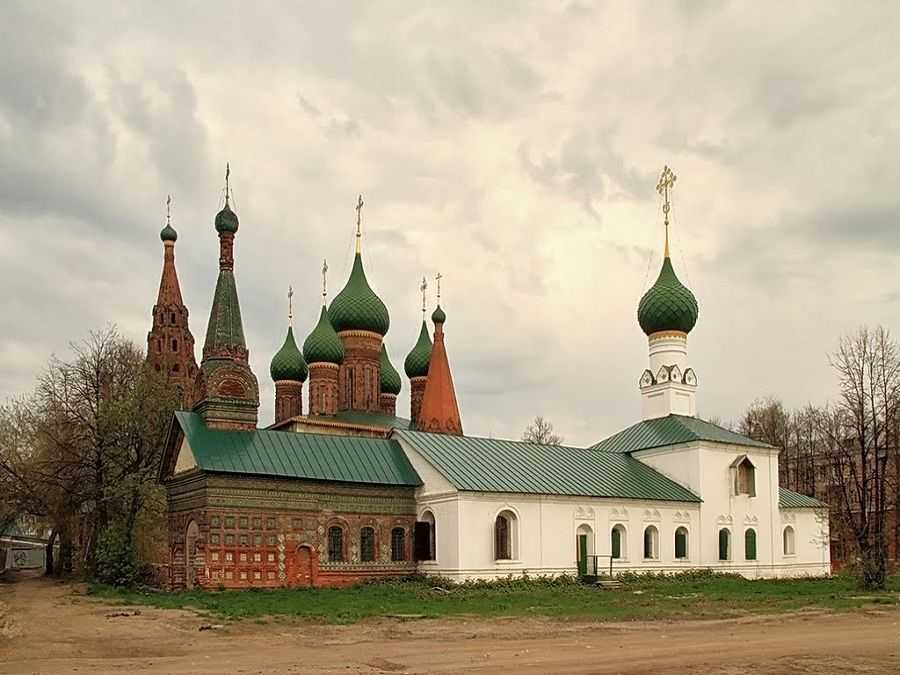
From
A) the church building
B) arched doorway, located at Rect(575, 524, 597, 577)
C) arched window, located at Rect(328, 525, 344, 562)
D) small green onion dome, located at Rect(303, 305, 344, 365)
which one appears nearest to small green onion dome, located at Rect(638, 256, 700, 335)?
the church building

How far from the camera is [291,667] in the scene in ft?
47.2

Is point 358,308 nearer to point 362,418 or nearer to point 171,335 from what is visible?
point 362,418

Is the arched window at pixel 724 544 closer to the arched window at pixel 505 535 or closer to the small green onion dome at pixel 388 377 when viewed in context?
the arched window at pixel 505 535

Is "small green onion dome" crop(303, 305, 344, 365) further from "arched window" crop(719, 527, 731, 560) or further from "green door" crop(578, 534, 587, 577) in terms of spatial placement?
"arched window" crop(719, 527, 731, 560)

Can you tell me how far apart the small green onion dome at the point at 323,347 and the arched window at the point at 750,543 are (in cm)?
2086

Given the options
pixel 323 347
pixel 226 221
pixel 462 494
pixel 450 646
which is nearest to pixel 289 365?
pixel 323 347

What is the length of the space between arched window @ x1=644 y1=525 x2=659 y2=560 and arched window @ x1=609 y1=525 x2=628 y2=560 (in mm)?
1474

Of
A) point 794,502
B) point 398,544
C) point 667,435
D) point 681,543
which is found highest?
point 667,435

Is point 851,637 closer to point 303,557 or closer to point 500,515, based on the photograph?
point 500,515

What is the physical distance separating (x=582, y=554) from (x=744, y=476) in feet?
33.7

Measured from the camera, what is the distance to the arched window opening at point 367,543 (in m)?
33.6

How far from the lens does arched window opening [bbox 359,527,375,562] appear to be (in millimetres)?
33625

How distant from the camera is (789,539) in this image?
146 feet

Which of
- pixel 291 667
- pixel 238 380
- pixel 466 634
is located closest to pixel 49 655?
pixel 291 667
